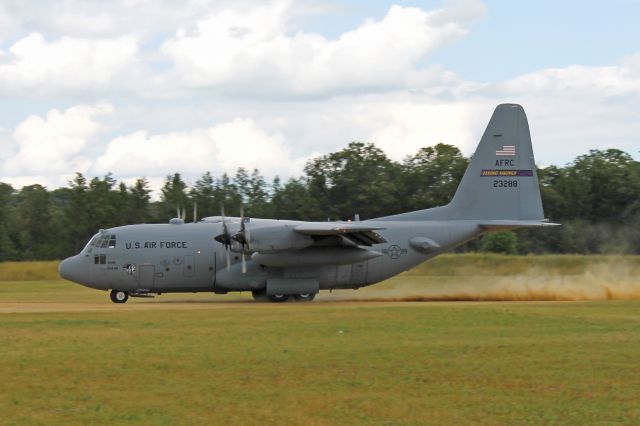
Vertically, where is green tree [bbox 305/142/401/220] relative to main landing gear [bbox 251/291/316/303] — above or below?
above

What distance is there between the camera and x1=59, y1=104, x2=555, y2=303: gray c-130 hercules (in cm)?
3319

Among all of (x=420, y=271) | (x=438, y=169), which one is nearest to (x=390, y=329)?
→ (x=420, y=271)

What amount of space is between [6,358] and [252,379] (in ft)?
18.4

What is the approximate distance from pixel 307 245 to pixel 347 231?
1.91 meters

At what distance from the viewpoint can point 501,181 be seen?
35.2 meters

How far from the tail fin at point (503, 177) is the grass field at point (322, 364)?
5.05 meters

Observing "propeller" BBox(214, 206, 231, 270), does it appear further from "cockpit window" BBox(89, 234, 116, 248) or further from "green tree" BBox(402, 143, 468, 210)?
"green tree" BBox(402, 143, 468, 210)

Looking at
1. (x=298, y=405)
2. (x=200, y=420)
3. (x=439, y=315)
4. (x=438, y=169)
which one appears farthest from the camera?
(x=438, y=169)

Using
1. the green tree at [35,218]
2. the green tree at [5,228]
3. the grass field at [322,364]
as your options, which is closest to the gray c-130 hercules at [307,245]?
the grass field at [322,364]

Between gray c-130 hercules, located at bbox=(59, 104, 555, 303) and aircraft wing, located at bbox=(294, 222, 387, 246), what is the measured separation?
70mm

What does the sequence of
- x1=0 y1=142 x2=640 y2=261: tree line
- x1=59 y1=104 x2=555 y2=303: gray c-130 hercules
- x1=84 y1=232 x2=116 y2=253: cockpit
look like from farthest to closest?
Result: 1. x1=0 y1=142 x2=640 y2=261: tree line
2. x1=84 y1=232 x2=116 y2=253: cockpit
3. x1=59 y1=104 x2=555 y2=303: gray c-130 hercules

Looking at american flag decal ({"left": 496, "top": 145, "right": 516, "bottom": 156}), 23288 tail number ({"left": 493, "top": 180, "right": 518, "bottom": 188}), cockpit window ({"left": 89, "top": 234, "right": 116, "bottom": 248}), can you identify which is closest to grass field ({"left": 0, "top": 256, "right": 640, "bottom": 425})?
cockpit window ({"left": 89, "top": 234, "right": 116, "bottom": 248})

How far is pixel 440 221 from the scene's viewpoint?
1387 inches

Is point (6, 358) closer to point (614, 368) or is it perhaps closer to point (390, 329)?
point (390, 329)
